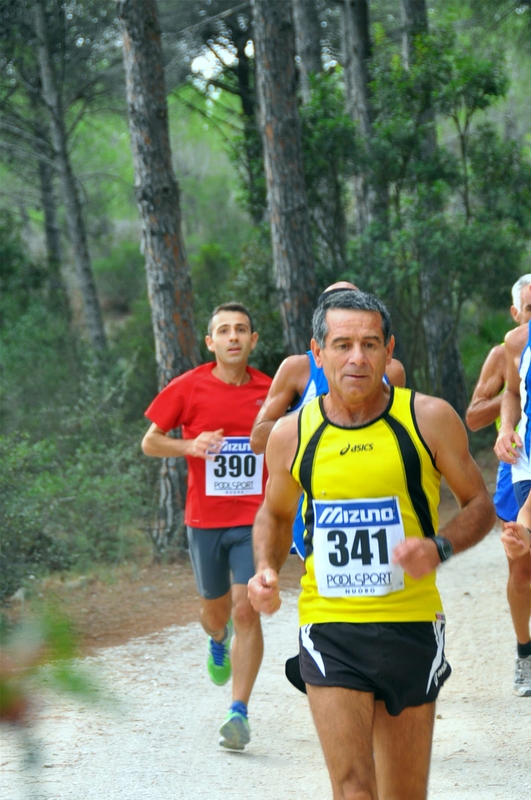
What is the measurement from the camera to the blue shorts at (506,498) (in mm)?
5887

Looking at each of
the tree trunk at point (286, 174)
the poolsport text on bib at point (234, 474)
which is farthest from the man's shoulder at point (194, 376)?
the tree trunk at point (286, 174)

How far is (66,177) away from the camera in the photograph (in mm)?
18781

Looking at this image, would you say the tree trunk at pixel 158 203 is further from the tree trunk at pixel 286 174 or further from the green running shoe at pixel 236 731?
the green running shoe at pixel 236 731

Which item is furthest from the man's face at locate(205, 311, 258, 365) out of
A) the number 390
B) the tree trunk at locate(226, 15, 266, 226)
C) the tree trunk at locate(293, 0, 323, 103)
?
the tree trunk at locate(293, 0, 323, 103)

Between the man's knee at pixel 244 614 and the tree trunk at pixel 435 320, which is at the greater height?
the tree trunk at pixel 435 320

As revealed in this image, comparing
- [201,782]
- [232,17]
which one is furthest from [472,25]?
[201,782]

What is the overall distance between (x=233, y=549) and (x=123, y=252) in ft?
98.5

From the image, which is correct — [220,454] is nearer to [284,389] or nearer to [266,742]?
[284,389]

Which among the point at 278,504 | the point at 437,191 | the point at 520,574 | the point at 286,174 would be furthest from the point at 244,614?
the point at 437,191

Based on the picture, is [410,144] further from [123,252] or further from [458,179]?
[123,252]

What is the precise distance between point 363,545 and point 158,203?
8.04m

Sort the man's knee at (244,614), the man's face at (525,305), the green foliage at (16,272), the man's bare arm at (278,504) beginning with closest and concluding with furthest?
the man's bare arm at (278,504), the man's knee at (244,614), the man's face at (525,305), the green foliage at (16,272)

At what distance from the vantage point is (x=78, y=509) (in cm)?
1069

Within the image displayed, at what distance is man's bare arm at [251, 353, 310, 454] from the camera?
523 centimetres
